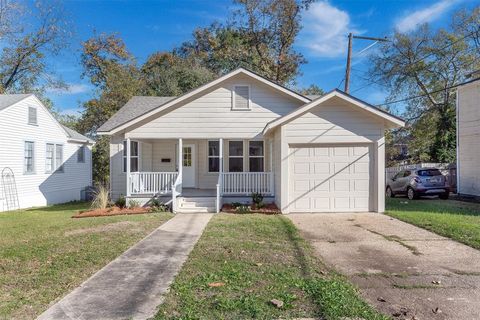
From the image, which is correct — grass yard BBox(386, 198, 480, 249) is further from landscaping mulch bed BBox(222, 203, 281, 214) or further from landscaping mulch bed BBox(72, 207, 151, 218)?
landscaping mulch bed BBox(72, 207, 151, 218)

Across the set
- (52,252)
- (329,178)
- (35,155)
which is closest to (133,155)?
(35,155)

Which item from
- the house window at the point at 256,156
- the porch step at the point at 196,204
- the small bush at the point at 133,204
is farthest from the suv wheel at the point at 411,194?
the small bush at the point at 133,204

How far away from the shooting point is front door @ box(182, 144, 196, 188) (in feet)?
52.2

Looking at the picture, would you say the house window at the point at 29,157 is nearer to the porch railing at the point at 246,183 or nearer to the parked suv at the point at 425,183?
the porch railing at the point at 246,183

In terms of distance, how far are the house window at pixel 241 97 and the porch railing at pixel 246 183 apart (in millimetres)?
2811

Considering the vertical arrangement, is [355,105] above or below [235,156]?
above

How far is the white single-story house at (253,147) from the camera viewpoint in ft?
38.2

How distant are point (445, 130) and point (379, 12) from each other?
1324cm

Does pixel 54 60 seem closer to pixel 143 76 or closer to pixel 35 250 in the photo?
pixel 143 76

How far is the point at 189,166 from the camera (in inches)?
631

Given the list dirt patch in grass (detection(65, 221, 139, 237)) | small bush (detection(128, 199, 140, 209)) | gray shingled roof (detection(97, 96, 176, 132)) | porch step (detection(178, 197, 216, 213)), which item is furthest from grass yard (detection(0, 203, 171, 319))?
gray shingled roof (detection(97, 96, 176, 132))

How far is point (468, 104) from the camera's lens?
16.4 m

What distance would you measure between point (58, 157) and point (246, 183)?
10.7 meters

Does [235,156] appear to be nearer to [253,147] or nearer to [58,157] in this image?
[253,147]
